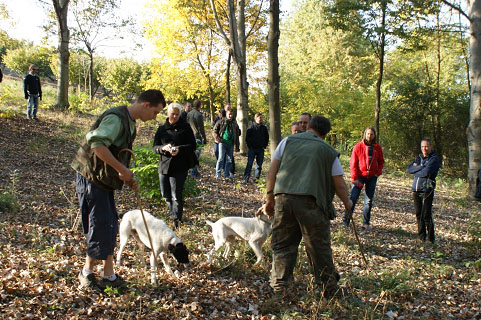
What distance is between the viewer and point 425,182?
708 cm

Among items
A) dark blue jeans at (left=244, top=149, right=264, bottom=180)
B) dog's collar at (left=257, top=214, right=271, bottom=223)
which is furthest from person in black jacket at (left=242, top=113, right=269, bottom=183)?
dog's collar at (left=257, top=214, right=271, bottom=223)

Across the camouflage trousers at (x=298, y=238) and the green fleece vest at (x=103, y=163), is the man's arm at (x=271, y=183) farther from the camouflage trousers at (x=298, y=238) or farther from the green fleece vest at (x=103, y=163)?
the green fleece vest at (x=103, y=163)

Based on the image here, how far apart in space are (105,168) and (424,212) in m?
6.20

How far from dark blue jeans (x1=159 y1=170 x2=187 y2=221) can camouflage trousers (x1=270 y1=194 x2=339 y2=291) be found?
8.44 feet

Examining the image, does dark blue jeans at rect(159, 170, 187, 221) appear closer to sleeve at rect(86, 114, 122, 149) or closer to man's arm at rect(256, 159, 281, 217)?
man's arm at rect(256, 159, 281, 217)

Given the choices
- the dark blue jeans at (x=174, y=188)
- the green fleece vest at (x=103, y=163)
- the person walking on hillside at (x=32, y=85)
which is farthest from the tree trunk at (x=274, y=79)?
the person walking on hillside at (x=32, y=85)

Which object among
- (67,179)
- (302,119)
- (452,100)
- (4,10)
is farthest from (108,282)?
(452,100)

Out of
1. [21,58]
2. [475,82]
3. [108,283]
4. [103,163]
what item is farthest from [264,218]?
[21,58]

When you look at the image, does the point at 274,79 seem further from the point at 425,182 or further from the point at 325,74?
the point at 325,74

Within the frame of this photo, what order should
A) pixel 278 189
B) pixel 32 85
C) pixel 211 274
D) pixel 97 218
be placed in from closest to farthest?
1. pixel 97 218
2. pixel 278 189
3. pixel 211 274
4. pixel 32 85

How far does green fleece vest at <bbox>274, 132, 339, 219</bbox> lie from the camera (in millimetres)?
3908

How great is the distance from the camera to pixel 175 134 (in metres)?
6.31

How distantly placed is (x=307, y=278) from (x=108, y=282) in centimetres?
250

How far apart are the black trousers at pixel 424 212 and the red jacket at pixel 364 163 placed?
0.91 m
